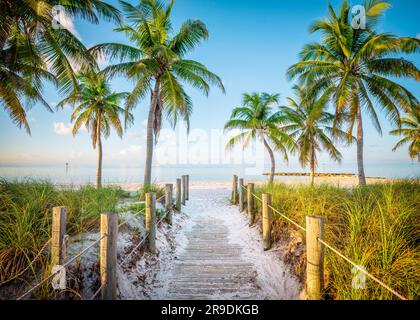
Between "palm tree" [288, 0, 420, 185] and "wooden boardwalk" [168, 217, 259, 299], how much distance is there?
836cm

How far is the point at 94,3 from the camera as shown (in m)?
6.70

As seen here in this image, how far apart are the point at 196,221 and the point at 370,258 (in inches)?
211

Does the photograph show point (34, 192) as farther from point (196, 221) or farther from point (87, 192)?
point (196, 221)

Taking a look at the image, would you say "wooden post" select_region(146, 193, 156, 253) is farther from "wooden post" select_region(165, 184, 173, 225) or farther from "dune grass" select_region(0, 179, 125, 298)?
"wooden post" select_region(165, 184, 173, 225)

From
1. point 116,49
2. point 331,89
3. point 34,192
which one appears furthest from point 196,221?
point 331,89

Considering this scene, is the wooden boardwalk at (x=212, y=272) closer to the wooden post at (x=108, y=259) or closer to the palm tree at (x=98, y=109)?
the wooden post at (x=108, y=259)

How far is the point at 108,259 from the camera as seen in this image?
2666mm

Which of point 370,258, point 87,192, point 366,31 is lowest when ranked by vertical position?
Result: point 370,258

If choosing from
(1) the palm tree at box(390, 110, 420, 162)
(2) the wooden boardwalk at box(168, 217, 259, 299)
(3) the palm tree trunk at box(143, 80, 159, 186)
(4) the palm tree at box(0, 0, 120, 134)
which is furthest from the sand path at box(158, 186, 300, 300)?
(1) the palm tree at box(390, 110, 420, 162)

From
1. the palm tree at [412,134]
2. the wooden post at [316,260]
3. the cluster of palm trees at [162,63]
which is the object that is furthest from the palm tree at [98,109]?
the palm tree at [412,134]

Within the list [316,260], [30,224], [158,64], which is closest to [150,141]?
[158,64]

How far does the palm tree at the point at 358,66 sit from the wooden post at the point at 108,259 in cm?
1017

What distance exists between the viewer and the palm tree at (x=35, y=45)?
17.8ft

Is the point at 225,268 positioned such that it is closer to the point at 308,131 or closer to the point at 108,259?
the point at 108,259
